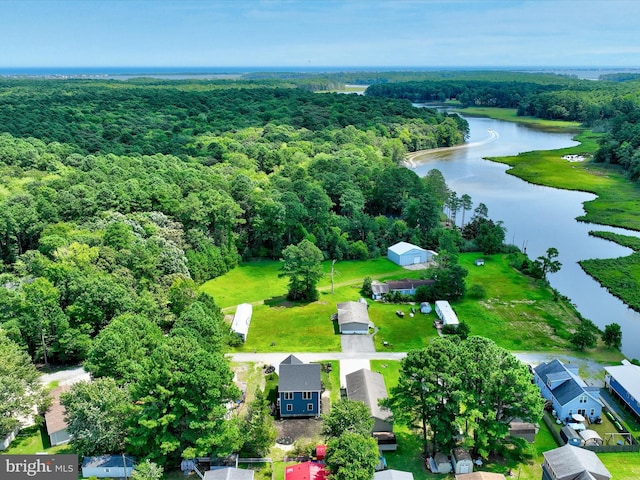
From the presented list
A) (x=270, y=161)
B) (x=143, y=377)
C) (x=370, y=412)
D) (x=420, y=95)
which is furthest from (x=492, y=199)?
(x=420, y=95)

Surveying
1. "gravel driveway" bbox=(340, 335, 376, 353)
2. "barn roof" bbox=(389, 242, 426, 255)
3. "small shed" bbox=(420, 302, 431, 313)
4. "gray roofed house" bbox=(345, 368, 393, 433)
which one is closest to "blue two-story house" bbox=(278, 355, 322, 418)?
"gray roofed house" bbox=(345, 368, 393, 433)

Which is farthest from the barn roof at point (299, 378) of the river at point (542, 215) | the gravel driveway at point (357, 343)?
the river at point (542, 215)

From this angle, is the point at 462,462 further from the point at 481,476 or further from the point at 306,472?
the point at 306,472

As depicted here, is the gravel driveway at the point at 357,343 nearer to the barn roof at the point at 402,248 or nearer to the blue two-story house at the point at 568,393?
the blue two-story house at the point at 568,393

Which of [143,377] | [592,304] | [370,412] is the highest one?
[143,377]

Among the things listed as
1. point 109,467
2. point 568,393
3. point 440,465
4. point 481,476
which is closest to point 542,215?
point 568,393

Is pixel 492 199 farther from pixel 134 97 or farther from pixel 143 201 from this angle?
pixel 134 97

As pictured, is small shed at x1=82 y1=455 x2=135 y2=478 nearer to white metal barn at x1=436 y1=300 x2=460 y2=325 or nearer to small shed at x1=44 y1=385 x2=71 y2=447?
small shed at x1=44 y1=385 x2=71 y2=447
